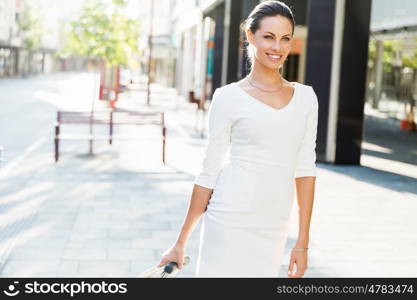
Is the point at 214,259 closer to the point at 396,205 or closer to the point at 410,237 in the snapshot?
the point at 410,237

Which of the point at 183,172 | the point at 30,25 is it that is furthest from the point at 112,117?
the point at 30,25

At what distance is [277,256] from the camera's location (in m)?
3.00

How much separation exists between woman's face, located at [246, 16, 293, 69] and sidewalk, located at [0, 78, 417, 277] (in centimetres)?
348

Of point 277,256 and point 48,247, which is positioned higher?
point 277,256

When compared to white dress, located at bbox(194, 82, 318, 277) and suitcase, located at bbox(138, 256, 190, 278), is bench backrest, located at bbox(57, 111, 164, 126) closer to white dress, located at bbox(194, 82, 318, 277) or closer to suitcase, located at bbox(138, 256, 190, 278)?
white dress, located at bbox(194, 82, 318, 277)

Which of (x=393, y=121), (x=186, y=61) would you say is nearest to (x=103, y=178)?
(x=393, y=121)

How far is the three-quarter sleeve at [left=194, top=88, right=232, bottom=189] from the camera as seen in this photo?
2.87 meters

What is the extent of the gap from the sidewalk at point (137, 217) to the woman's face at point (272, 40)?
348 cm

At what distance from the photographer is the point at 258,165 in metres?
2.85

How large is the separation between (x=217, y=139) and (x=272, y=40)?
43cm

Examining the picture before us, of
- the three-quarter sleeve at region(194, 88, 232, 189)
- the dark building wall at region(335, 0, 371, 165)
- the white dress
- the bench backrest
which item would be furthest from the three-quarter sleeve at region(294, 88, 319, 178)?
the dark building wall at region(335, 0, 371, 165)

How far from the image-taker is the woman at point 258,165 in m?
2.85

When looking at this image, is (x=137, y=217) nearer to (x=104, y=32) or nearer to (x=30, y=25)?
(x=104, y=32)

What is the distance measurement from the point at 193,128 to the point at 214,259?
18.3m
